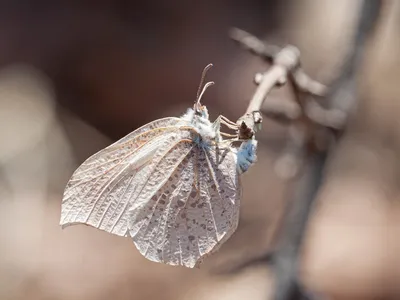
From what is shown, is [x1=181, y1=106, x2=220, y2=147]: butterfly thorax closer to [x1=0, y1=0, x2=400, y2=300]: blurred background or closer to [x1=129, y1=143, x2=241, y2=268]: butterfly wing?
[x1=129, y1=143, x2=241, y2=268]: butterfly wing

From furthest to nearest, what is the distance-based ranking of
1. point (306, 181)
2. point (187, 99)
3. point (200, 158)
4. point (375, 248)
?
point (187, 99), point (375, 248), point (306, 181), point (200, 158)

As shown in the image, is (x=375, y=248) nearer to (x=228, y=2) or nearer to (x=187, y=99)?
(x=187, y=99)

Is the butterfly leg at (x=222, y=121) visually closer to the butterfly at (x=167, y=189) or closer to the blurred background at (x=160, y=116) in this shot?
the butterfly at (x=167, y=189)

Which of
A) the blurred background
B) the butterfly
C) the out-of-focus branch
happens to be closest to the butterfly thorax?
the butterfly

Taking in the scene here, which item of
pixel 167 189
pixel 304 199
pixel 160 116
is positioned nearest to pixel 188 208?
pixel 167 189

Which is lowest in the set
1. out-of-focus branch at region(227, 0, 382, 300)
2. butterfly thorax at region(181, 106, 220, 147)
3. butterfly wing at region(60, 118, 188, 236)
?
butterfly wing at region(60, 118, 188, 236)

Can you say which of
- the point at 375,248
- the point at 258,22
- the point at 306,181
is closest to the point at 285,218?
the point at 306,181
